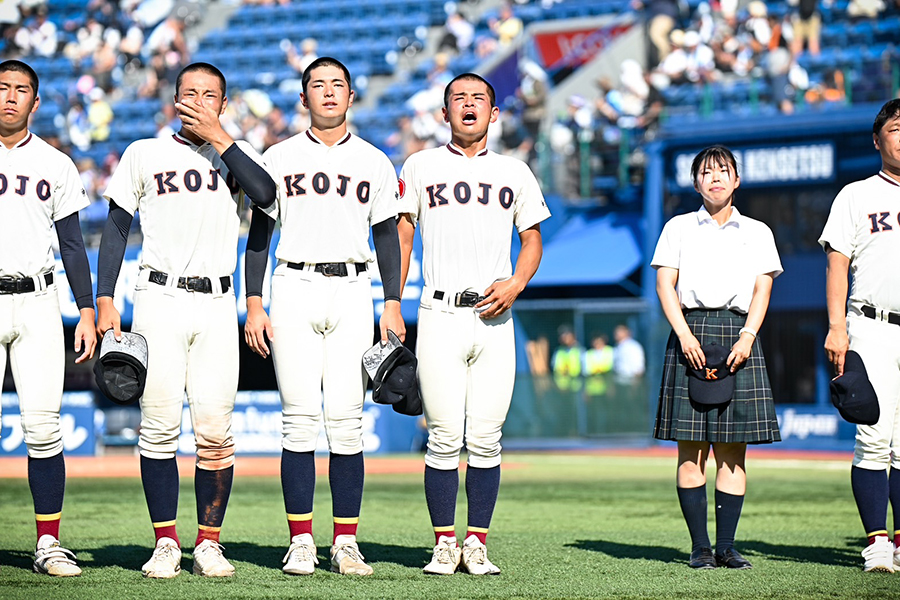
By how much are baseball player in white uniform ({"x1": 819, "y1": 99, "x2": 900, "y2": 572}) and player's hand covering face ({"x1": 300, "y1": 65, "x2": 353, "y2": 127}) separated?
8.12 feet

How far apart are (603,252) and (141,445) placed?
45.2 feet

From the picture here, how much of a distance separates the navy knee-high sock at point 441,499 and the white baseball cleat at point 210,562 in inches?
37.9

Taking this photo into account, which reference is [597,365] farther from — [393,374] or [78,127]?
[78,127]

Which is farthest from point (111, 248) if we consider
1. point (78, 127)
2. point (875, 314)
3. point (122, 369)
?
point (78, 127)

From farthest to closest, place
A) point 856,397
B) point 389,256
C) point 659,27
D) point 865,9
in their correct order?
point 659,27
point 865,9
point 389,256
point 856,397

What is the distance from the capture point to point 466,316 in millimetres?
5457

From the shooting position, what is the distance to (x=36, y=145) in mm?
5461

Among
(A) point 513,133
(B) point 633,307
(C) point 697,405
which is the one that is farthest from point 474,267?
(A) point 513,133

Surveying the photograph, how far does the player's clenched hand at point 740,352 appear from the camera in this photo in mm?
5598

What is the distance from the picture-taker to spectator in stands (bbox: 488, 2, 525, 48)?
2280 cm

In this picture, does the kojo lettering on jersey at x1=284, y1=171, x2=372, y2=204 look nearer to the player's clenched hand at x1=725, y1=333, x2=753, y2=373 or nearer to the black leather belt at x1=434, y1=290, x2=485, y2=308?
the black leather belt at x1=434, y1=290, x2=485, y2=308

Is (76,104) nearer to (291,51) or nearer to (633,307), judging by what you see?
(291,51)

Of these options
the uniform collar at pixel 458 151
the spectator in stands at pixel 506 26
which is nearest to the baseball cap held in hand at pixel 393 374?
the uniform collar at pixel 458 151

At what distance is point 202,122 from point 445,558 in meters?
2.29
